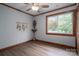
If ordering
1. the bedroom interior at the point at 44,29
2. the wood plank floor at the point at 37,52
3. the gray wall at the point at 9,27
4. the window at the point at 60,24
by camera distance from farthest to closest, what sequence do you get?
the window at the point at 60,24 < the gray wall at the point at 9,27 < the bedroom interior at the point at 44,29 < the wood plank floor at the point at 37,52

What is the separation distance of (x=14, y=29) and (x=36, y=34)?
5.45 feet

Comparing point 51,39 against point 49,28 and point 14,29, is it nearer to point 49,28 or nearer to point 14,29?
point 49,28

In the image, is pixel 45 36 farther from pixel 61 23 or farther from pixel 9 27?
pixel 9 27

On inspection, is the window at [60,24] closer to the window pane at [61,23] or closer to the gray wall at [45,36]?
the window pane at [61,23]

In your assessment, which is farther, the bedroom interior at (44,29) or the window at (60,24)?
the window at (60,24)

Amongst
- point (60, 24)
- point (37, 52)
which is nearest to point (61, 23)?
point (60, 24)

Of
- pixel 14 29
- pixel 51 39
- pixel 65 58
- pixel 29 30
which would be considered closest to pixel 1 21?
pixel 14 29

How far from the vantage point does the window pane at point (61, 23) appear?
269cm

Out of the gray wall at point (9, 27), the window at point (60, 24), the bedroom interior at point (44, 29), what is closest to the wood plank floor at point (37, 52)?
the bedroom interior at point (44, 29)

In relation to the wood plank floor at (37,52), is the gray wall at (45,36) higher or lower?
higher

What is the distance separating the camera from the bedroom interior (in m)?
2.25

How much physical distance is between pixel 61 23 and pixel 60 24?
0.07 meters

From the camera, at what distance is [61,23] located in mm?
2918

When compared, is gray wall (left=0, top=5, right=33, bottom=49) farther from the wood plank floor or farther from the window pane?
the window pane
